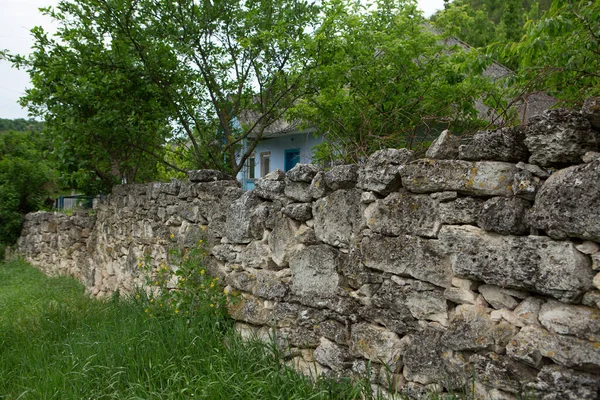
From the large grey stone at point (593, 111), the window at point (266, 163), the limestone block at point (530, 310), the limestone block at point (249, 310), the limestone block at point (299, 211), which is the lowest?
the limestone block at point (249, 310)

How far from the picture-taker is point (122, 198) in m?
7.21

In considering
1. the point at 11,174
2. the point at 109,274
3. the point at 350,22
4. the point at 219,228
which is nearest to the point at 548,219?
the point at 219,228

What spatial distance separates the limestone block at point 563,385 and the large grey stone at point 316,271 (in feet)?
4.50

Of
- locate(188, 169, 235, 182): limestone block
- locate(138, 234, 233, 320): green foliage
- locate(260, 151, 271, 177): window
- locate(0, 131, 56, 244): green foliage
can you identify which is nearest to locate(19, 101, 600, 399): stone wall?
locate(138, 234, 233, 320): green foliage

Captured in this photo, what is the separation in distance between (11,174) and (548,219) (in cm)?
1452

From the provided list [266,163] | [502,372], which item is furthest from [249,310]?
[266,163]

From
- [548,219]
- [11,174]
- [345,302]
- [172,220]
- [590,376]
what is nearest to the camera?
[590,376]

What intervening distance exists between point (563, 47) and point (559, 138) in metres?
3.09

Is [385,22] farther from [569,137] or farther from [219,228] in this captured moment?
[569,137]

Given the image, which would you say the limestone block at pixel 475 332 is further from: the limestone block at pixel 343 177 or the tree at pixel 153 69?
the tree at pixel 153 69

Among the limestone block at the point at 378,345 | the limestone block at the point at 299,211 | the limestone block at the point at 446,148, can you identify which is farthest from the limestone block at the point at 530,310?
the limestone block at the point at 299,211

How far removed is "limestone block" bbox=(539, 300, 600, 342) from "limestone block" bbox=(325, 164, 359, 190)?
138 centimetres

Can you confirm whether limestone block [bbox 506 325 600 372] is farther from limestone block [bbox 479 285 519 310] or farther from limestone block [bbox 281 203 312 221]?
limestone block [bbox 281 203 312 221]

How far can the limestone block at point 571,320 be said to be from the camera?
2.03 meters
